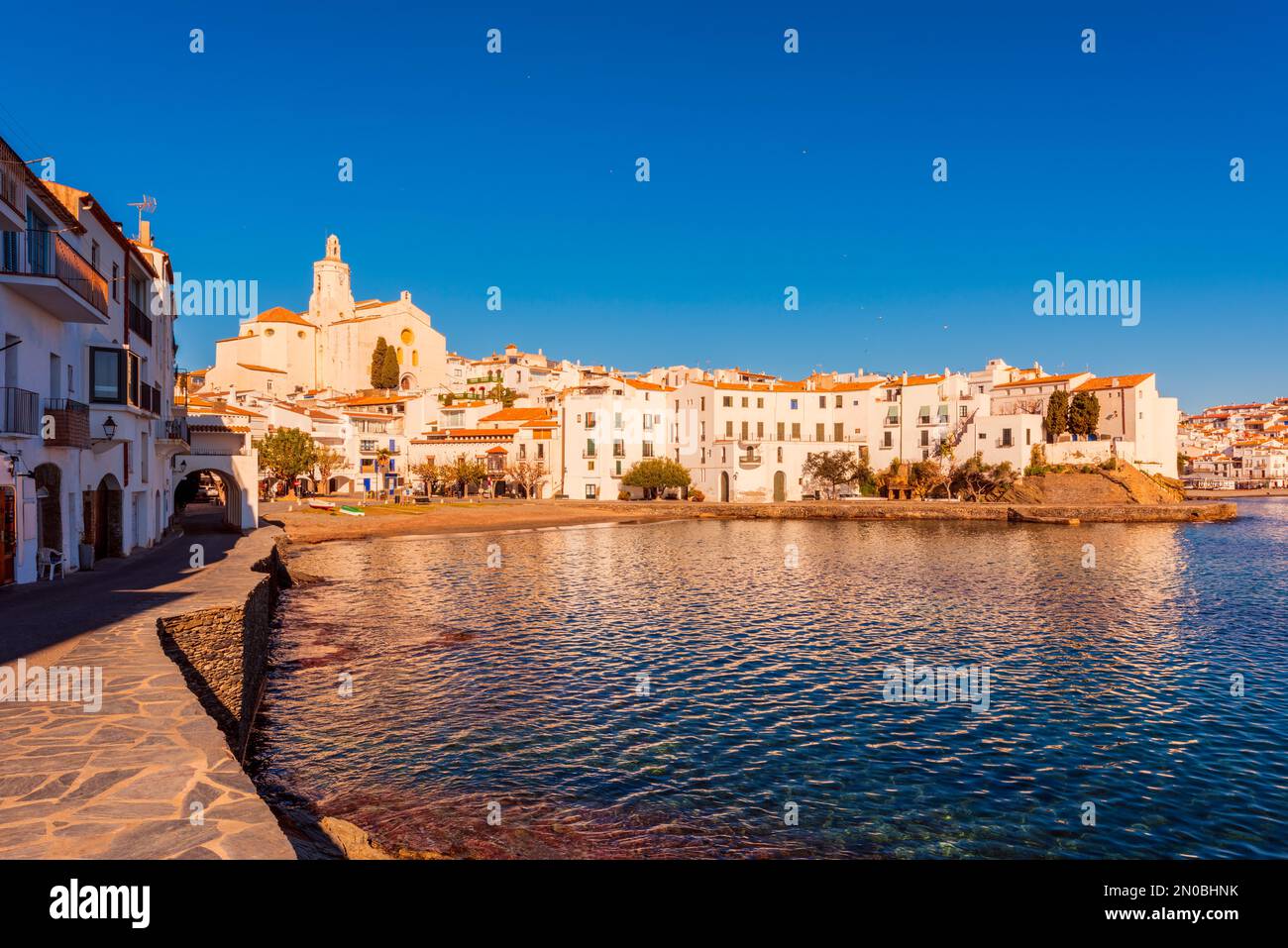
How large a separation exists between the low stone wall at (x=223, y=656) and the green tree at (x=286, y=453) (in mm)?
61842

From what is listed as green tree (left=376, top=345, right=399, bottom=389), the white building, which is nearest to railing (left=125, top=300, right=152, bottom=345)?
the white building

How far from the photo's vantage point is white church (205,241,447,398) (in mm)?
134125

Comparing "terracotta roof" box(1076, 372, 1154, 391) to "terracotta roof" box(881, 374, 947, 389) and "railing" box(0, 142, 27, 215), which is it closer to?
"terracotta roof" box(881, 374, 947, 389)

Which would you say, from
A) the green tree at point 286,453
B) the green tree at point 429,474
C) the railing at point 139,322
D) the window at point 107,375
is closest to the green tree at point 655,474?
the green tree at point 429,474

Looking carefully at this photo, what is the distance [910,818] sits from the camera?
12562 mm

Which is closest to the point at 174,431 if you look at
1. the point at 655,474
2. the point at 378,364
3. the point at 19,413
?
the point at 19,413

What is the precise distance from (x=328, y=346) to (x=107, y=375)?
124 meters

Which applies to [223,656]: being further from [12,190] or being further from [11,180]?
[11,180]

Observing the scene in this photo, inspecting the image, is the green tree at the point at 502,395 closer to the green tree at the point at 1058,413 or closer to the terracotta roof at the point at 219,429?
the green tree at the point at 1058,413

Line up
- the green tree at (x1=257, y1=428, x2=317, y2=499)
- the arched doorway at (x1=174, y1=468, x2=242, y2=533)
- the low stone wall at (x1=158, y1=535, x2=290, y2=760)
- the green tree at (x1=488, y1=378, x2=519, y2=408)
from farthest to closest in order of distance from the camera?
1. the green tree at (x1=488, y1=378, x2=519, y2=408)
2. the green tree at (x1=257, y1=428, x2=317, y2=499)
3. the arched doorway at (x1=174, y1=468, x2=242, y2=533)
4. the low stone wall at (x1=158, y1=535, x2=290, y2=760)

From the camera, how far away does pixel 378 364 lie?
137m

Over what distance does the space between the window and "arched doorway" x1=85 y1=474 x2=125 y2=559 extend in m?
2.76
